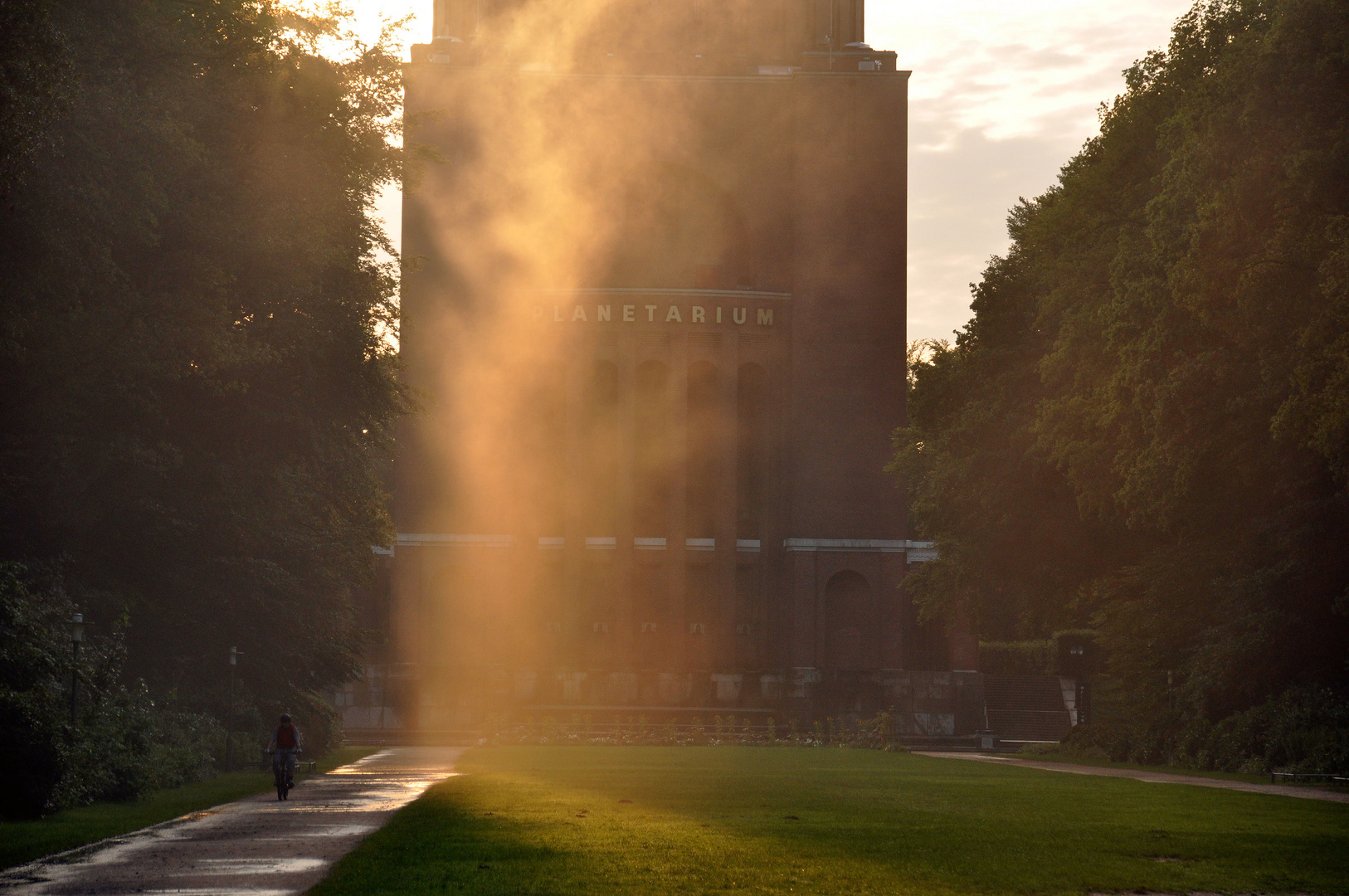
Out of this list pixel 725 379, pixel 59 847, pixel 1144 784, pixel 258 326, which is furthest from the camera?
pixel 725 379

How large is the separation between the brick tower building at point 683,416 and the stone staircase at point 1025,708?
2262mm

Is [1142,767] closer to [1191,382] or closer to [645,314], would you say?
[1191,382]

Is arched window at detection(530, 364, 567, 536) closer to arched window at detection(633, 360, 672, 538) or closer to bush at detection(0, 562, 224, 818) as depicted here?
arched window at detection(633, 360, 672, 538)

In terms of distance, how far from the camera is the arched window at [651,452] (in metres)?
59.8

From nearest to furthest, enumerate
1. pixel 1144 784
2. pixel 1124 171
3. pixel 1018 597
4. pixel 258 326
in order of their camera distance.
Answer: pixel 1144 784, pixel 258 326, pixel 1124 171, pixel 1018 597

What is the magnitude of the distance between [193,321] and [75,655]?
556cm

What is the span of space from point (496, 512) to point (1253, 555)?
36835 mm

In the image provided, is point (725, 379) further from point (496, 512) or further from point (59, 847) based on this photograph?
point (59, 847)

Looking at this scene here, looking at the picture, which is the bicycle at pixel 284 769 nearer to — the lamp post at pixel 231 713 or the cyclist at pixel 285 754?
the cyclist at pixel 285 754

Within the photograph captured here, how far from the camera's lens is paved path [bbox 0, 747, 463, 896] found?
10562 mm

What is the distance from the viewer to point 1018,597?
1457 inches

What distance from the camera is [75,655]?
20.4m

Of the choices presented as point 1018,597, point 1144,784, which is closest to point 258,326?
point 1144,784

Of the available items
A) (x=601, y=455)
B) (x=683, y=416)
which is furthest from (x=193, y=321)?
(x=601, y=455)
